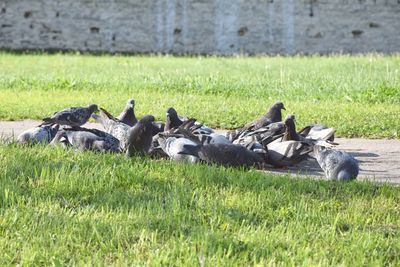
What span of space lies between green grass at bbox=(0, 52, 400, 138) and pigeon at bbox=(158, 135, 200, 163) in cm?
298

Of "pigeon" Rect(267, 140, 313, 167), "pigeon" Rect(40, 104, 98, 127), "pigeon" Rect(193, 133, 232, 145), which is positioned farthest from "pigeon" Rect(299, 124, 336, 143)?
"pigeon" Rect(40, 104, 98, 127)

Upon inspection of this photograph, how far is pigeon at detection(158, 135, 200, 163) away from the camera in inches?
257

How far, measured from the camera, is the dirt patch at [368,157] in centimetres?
675

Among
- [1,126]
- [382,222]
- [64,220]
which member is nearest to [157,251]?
[64,220]

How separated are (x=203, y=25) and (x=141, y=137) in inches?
777

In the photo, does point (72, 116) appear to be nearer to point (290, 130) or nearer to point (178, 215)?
point (290, 130)

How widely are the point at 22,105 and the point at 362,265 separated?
752cm

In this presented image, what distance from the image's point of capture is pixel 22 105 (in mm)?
11211

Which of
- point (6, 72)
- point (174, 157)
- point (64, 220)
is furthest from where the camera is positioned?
point (6, 72)

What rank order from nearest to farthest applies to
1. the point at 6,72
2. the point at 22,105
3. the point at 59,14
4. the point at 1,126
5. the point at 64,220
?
the point at 64,220 → the point at 1,126 → the point at 22,105 → the point at 6,72 → the point at 59,14

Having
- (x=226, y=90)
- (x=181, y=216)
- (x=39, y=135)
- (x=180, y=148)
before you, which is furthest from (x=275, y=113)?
(x=226, y=90)

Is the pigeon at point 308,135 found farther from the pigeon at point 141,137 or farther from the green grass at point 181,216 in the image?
the pigeon at point 141,137

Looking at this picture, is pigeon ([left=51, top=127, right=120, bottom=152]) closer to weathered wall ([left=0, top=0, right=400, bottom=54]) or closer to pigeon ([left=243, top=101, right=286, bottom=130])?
pigeon ([left=243, top=101, right=286, bottom=130])

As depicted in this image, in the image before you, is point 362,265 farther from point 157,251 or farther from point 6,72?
point 6,72
